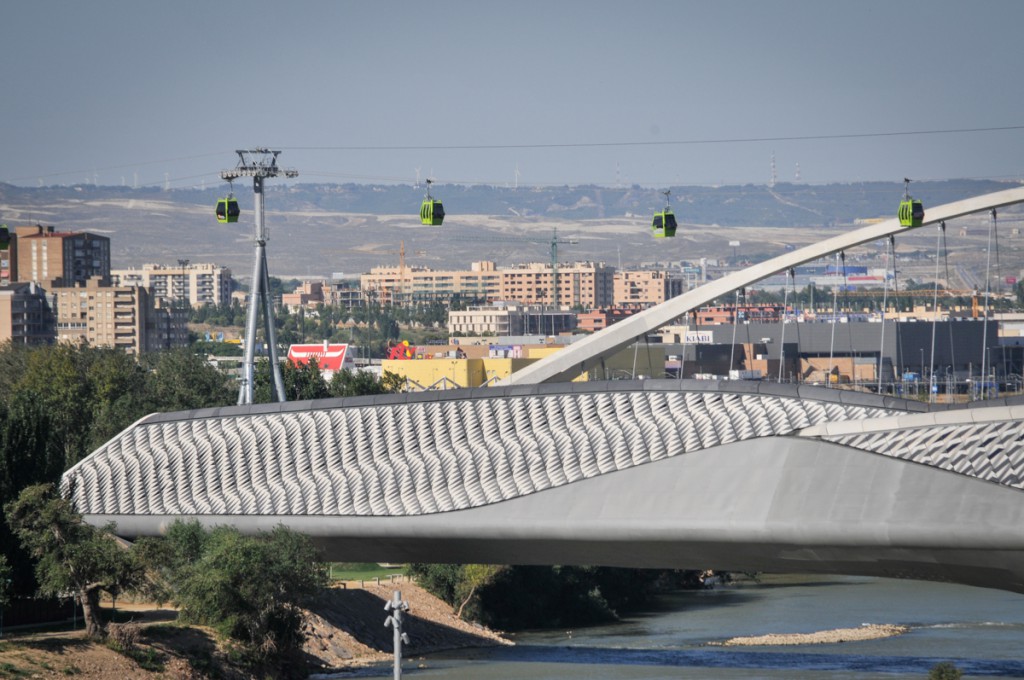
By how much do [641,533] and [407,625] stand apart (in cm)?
2039

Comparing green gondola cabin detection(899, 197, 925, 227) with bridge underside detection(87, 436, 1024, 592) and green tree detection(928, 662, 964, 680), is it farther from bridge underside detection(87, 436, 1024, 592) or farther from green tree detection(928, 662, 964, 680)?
green tree detection(928, 662, 964, 680)

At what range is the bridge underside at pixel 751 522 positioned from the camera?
40781 mm

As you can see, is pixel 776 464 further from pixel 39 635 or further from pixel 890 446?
pixel 39 635

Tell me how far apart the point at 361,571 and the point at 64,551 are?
29.3m

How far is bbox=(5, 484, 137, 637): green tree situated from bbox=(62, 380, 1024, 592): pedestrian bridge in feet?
19.4

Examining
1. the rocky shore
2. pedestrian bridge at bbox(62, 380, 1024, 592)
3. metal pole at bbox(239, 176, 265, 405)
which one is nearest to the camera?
pedestrian bridge at bbox(62, 380, 1024, 592)

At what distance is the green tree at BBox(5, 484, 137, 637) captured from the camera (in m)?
47.0

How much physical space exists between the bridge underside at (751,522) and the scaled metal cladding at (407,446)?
25.4 inches

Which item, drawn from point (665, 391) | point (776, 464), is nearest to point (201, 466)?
point (665, 391)

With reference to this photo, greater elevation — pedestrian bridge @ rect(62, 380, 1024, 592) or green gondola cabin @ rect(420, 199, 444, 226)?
green gondola cabin @ rect(420, 199, 444, 226)

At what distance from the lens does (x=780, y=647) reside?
6225 centimetres

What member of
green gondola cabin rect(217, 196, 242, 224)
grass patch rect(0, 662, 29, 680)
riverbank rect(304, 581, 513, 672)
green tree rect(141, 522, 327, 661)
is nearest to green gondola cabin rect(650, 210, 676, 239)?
green gondola cabin rect(217, 196, 242, 224)

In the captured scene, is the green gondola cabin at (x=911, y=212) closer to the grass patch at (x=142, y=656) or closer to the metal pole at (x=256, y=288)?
the grass patch at (x=142, y=656)

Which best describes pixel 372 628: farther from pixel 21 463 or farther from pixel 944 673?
pixel 944 673
